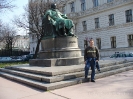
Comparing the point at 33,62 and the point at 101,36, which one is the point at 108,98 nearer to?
the point at 33,62

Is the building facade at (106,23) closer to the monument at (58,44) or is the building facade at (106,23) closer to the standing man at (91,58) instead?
the monument at (58,44)

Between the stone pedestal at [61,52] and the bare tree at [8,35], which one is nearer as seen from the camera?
the stone pedestal at [61,52]

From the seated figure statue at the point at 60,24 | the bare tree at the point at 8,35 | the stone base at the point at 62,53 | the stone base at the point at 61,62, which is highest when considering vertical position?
the bare tree at the point at 8,35

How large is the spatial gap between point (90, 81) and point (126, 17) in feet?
92.6

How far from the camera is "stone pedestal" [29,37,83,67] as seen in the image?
1095cm

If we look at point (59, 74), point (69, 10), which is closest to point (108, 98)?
point (59, 74)

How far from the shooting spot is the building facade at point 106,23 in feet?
108

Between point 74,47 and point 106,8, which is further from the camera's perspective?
point 106,8

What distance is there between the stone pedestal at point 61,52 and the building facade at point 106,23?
875 inches

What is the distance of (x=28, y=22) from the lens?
33.5 meters

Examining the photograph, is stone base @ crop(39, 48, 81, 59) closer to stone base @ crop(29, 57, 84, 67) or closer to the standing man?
stone base @ crop(29, 57, 84, 67)

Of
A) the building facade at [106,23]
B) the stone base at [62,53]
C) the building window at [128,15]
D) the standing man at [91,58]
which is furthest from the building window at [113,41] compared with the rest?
the standing man at [91,58]

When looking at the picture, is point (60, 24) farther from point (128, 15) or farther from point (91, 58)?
point (128, 15)

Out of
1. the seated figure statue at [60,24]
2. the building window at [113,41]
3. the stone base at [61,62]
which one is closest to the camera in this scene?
the stone base at [61,62]
